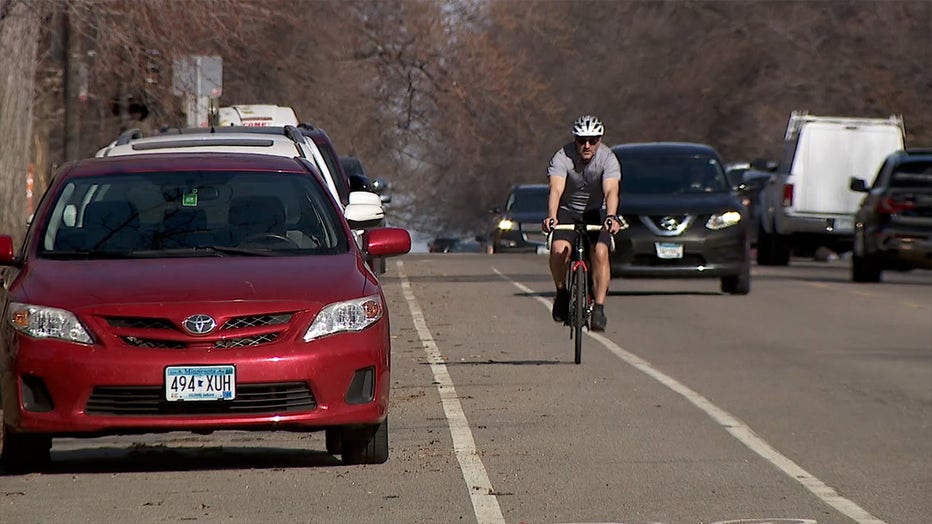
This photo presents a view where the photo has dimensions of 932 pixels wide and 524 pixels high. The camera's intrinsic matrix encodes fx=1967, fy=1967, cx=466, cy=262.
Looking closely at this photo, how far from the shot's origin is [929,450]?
35.9 ft

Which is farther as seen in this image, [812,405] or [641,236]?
[641,236]

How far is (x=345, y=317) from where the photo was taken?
927 centimetres

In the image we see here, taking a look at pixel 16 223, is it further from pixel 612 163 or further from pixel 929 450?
pixel 929 450

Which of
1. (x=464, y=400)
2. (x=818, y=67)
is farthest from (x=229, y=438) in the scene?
(x=818, y=67)

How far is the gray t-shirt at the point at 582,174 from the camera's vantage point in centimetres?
1488

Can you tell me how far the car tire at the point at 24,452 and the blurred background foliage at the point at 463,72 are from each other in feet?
35.6

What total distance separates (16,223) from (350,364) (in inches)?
567

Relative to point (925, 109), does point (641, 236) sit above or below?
below

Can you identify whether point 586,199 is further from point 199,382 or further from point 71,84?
point 71,84

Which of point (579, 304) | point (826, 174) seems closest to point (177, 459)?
point (579, 304)

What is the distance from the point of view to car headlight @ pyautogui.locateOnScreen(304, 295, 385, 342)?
916cm

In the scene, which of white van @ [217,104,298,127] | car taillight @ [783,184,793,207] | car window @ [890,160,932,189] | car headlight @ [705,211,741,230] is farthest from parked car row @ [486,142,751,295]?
car taillight @ [783,184,793,207]

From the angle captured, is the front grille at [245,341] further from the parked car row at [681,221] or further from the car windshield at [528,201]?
the car windshield at [528,201]

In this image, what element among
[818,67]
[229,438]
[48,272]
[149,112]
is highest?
[818,67]
